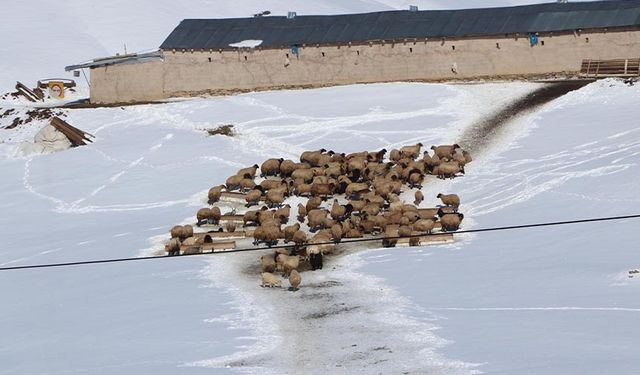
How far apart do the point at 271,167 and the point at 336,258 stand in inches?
375

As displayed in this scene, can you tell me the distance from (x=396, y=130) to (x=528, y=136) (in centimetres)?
533

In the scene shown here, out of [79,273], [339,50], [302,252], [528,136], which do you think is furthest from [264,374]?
[339,50]

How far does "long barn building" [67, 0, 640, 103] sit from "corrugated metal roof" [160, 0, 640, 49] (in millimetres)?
44

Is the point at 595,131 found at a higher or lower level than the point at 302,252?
higher

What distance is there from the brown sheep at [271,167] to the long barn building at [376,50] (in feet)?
46.0

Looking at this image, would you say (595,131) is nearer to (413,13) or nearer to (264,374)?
(413,13)

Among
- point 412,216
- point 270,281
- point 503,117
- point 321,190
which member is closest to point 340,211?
point 412,216

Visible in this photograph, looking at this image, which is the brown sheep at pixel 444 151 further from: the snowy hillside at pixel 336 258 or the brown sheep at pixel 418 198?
the brown sheep at pixel 418 198

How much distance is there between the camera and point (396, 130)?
2077 inches

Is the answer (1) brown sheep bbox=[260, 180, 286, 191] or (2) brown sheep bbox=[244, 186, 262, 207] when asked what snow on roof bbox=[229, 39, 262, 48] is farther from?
(2) brown sheep bbox=[244, 186, 262, 207]

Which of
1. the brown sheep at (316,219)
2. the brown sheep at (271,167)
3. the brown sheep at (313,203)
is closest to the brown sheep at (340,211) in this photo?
the brown sheep at (316,219)

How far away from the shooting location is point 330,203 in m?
43.7

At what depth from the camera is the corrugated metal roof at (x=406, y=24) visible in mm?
59062

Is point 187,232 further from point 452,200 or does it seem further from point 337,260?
point 452,200
